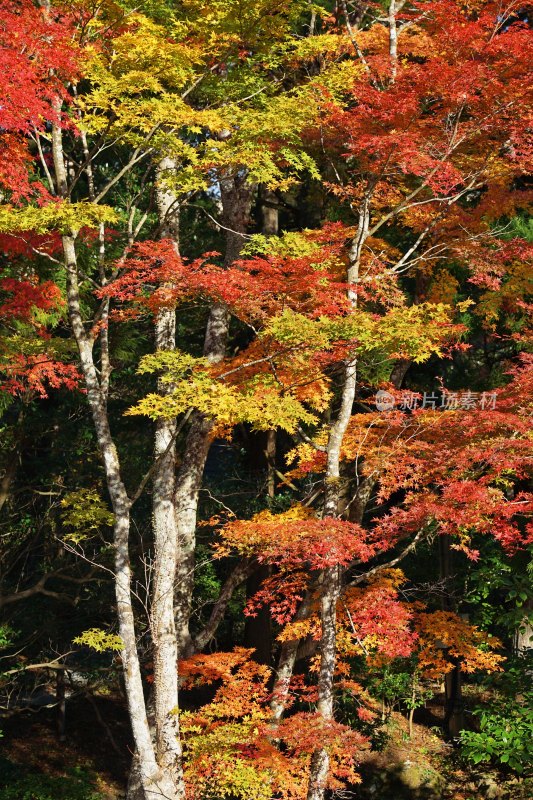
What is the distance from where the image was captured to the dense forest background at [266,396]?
29.4 ft

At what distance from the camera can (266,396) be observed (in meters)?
9.14

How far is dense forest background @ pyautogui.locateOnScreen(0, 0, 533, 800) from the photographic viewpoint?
8.96 metres

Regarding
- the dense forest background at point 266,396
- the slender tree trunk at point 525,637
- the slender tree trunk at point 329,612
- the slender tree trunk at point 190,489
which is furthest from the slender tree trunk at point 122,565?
the slender tree trunk at point 525,637

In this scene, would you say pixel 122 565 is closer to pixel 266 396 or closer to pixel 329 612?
pixel 329 612

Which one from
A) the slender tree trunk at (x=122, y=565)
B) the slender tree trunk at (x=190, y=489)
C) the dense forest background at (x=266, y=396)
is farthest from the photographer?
the slender tree trunk at (x=190, y=489)

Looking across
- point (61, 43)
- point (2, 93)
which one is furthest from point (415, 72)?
point (2, 93)

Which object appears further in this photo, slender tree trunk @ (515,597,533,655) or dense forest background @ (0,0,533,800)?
slender tree trunk @ (515,597,533,655)

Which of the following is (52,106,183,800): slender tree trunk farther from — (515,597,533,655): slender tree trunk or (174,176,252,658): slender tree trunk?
(515,597,533,655): slender tree trunk

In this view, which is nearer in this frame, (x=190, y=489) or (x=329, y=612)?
(x=329, y=612)

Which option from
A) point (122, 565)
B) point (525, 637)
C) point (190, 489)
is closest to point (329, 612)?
point (122, 565)

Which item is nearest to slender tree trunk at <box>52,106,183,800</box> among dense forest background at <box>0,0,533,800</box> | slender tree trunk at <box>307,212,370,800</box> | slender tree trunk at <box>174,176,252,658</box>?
dense forest background at <box>0,0,533,800</box>

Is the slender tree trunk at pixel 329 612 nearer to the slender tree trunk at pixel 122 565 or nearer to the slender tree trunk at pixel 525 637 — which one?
the slender tree trunk at pixel 122 565

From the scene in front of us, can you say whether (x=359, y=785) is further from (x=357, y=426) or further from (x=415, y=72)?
(x=415, y=72)

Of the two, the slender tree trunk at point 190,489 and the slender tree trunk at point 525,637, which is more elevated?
the slender tree trunk at point 190,489
